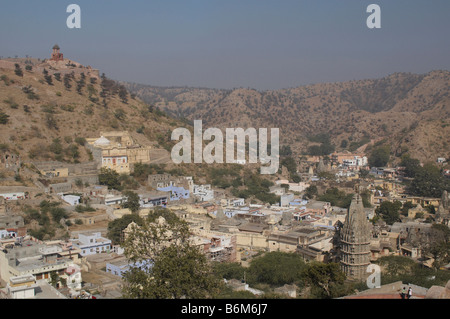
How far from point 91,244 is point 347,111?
288 feet

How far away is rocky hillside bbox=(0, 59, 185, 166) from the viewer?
31969mm

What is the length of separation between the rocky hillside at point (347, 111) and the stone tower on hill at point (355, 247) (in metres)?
37.4

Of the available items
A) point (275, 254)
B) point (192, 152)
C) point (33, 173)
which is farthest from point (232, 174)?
point (275, 254)

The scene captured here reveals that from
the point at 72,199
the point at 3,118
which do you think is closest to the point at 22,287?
the point at 72,199

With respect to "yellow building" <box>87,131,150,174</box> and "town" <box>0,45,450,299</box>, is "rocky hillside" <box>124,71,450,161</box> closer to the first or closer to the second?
Answer: "town" <box>0,45,450,299</box>

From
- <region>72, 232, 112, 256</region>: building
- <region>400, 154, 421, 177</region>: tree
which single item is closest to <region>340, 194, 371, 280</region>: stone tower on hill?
<region>72, 232, 112, 256</region>: building

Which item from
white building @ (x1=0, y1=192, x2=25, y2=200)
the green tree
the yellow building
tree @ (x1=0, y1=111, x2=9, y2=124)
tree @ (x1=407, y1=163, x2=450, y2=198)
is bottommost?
the green tree

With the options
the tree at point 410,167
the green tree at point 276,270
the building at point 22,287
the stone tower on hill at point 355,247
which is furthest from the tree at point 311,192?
the building at point 22,287

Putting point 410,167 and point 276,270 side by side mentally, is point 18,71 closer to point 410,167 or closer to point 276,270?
point 276,270

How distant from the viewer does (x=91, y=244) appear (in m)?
20.0

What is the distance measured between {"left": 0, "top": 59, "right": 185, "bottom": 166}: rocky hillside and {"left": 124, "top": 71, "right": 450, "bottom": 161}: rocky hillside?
28.3 metres

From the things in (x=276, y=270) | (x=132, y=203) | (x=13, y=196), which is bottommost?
(x=276, y=270)

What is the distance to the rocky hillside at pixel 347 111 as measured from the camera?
55469 millimetres

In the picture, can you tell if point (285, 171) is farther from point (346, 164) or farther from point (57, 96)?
point (57, 96)
